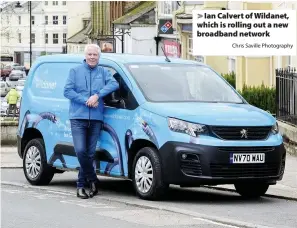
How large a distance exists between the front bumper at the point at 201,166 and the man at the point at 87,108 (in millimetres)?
1220

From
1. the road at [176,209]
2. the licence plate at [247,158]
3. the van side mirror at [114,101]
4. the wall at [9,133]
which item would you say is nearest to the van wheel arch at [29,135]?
the road at [176,209]

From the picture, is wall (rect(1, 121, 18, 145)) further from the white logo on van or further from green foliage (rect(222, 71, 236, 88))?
the white logo on van

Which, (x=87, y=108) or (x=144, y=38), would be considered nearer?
(x=87, y=108)

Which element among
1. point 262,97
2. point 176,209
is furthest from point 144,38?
point 176,209

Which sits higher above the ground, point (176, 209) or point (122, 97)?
point (122, 97)

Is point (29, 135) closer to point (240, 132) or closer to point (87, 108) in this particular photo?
point (87, 108)

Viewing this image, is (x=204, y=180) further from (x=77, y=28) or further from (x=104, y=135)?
(x=77, y=28)

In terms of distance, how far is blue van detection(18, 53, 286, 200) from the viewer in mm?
13078

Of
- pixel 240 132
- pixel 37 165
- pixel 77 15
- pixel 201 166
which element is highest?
pixel 77 15

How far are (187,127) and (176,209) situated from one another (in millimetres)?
1166

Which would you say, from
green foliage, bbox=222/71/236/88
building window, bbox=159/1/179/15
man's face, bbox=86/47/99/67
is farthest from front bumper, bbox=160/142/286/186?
building window, bbox=159/1/179/15

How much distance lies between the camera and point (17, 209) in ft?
40.8

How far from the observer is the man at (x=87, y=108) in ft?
45.8

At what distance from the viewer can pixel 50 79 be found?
15.7 m
